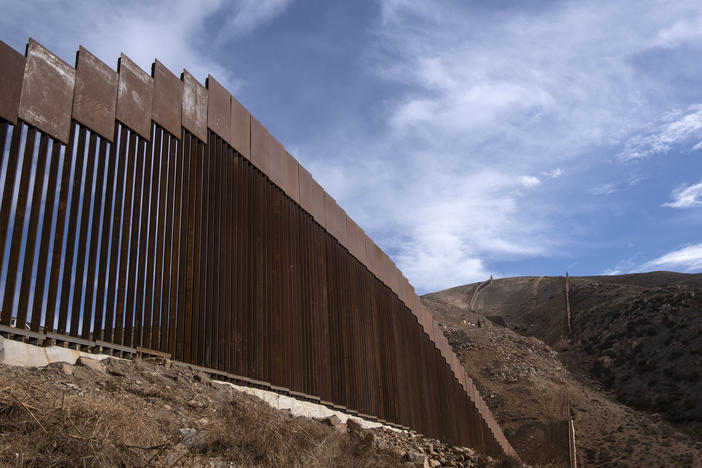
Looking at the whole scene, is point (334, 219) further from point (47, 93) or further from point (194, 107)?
point (47, 93)

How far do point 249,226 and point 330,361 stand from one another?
3.54 metres

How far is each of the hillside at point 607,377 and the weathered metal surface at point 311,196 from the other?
1513cm

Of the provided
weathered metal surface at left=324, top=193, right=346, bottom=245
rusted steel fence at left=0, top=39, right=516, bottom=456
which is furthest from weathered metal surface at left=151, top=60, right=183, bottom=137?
weathered metal surface at left=324, top=193, right=346, bottom=245

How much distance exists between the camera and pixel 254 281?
32.7ft

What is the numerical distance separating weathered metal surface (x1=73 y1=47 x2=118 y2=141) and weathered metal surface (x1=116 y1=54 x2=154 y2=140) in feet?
0.44

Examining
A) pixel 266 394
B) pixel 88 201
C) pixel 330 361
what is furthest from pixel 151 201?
pixel 330 361

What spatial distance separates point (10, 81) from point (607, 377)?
46.2m

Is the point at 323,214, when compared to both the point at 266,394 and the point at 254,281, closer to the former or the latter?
the point at 254,281

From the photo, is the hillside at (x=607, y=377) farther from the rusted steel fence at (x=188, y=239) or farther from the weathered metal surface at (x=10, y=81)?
the weathered metal surface at (x=10, y=81)

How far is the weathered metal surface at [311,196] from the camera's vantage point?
1255cm

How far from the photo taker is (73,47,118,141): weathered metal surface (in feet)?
22.8

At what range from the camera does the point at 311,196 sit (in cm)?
1290

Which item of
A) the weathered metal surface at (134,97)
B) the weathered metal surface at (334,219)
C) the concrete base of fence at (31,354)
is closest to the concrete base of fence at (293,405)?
the concrete base of fence at (31,354)

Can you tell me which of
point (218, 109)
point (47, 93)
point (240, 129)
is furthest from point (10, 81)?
point (240, 129)
